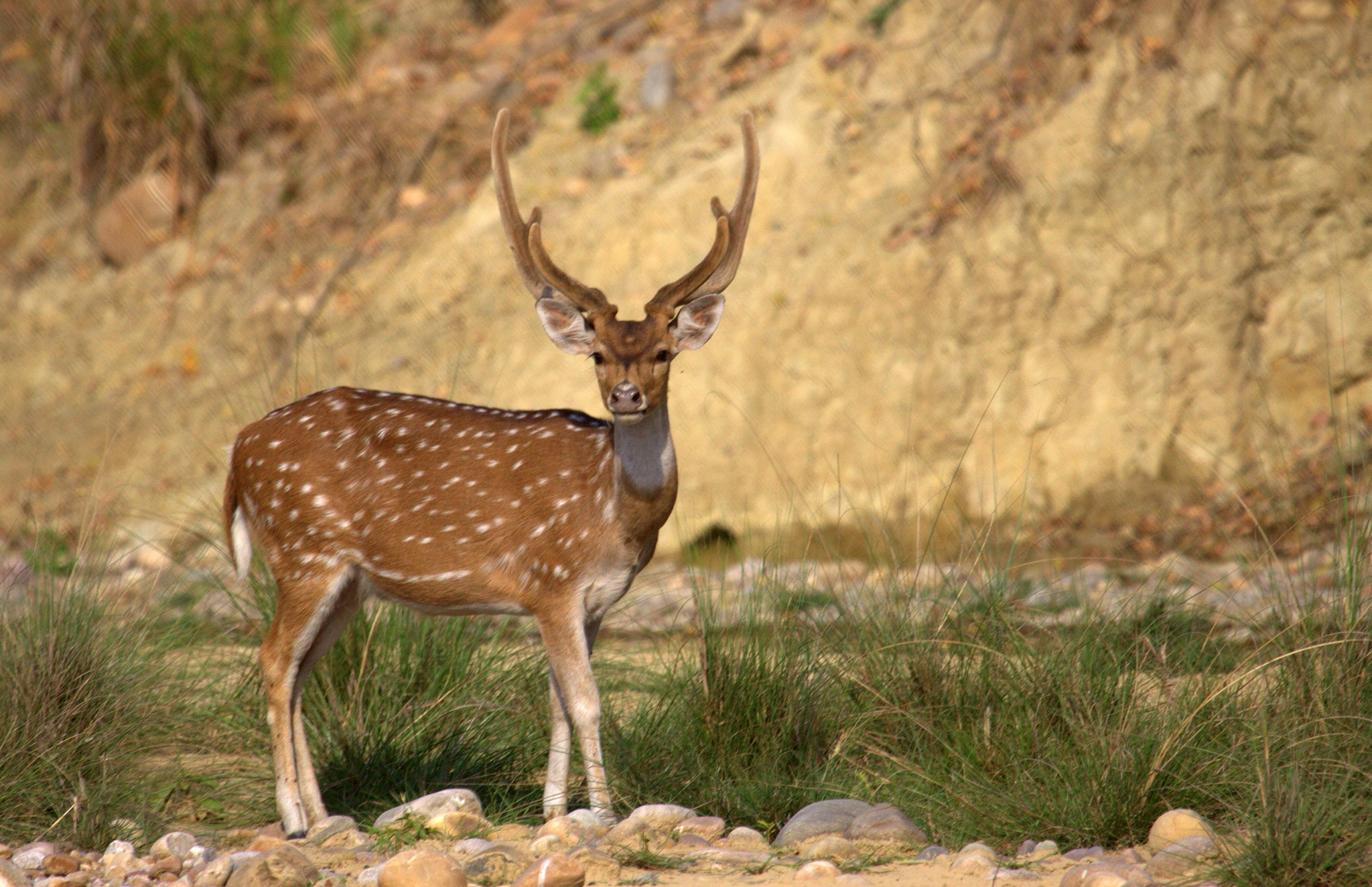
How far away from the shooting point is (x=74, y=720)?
18.9 feet

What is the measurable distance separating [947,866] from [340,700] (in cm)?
287

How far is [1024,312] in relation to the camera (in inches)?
452

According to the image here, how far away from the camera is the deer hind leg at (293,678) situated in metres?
5.62

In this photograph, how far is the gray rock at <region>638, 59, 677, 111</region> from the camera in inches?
550

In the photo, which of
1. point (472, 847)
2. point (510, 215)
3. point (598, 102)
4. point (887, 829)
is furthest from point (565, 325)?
point (598, 102)

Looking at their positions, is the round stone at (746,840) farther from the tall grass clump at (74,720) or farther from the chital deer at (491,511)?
the tall grass clump at (74,720)

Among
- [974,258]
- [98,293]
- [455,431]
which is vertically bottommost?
[455,431]

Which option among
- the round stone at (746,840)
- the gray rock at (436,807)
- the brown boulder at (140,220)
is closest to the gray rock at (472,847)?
A: the gray rock at (436,807)

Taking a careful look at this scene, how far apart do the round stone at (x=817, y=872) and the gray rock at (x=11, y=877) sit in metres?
2.52

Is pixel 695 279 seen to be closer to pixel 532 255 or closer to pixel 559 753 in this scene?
pixel 532 255

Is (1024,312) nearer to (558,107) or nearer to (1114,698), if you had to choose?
(558,107)

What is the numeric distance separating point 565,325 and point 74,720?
2528 mm

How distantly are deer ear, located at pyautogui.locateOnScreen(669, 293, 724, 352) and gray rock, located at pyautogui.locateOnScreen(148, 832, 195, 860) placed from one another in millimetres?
2652

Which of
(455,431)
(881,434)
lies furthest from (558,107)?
(455,431)
